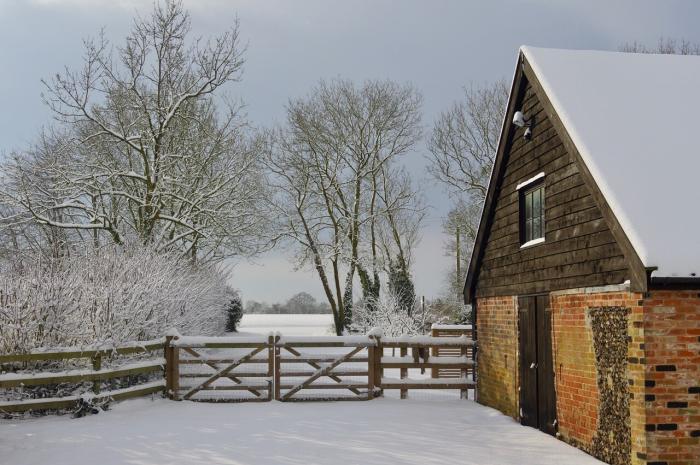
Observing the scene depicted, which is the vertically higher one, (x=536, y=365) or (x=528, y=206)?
(x=528, y=206)

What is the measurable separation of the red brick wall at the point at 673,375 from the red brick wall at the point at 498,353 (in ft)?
13.3

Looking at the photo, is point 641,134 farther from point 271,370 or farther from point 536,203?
point 271,370

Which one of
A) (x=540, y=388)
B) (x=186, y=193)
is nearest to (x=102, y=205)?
(x=186, y=193)

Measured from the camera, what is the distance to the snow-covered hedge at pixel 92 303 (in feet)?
39.2

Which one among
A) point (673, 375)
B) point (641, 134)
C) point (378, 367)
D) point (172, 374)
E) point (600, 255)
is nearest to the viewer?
point (673, 375)

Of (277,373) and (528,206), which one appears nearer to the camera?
(528,206)

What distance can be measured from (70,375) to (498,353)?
811 centimetres

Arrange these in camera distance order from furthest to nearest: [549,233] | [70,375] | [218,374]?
[218,374]
[70,375]
[549,233]

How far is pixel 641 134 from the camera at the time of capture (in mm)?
8914

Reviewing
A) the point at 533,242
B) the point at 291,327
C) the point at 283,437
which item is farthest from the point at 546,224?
the point at 291,327

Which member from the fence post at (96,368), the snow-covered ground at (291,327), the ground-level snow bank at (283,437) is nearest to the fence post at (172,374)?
the ground-level snow bank at (283,437)

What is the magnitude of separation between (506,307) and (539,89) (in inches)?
163

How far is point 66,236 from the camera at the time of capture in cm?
2867

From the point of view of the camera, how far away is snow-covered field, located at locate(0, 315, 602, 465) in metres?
8.38
